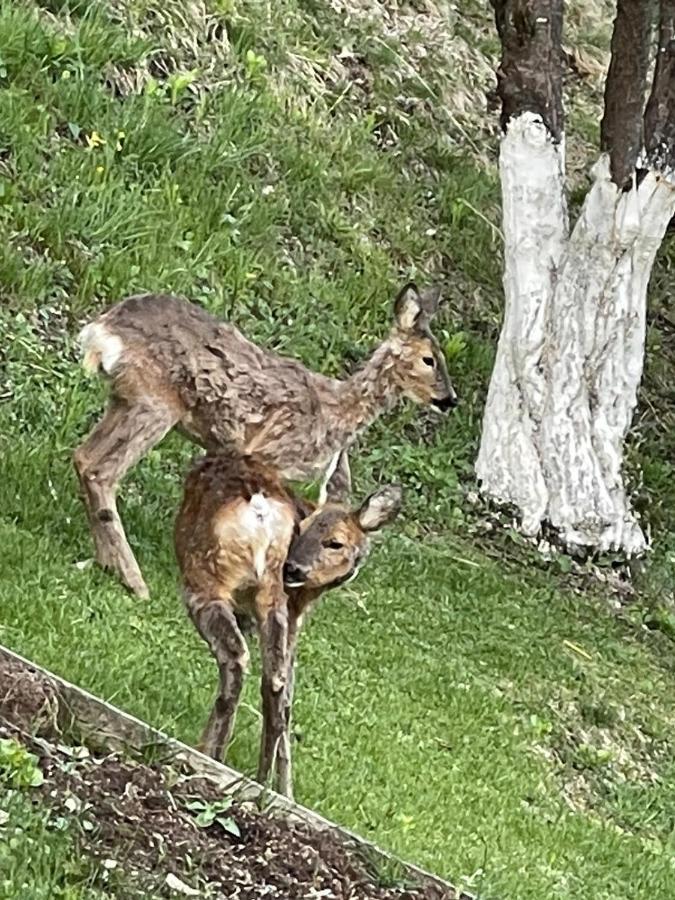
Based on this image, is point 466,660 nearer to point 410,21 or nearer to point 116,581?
point 116,581

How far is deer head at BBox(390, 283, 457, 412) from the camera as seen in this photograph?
10055 mm

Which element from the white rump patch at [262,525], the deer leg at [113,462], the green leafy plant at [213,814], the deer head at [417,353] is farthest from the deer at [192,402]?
the green leafy plant at [213,814]

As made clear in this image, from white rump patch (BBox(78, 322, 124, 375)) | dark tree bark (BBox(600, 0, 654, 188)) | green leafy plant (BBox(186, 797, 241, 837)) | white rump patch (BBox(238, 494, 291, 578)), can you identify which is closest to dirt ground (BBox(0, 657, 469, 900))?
green leafy plant (BBox(186, 797, 241, 837))

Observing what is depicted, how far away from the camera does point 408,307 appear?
10031mm

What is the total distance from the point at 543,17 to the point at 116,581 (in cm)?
545

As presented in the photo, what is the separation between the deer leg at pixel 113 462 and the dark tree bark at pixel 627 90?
4675 mm

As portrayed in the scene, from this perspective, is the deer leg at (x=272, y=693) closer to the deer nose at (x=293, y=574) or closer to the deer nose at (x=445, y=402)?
the deer nose at (x=293, y=574)

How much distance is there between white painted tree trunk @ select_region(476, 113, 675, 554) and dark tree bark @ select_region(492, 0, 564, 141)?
10.3 inches

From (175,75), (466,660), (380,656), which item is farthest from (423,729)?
(175,75)

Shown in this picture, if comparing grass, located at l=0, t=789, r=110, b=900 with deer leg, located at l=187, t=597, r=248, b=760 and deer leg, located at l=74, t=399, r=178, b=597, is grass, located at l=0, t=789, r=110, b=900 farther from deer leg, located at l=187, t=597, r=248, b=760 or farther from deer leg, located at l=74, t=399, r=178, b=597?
deer leg, located at l=74, t=399, r=178, b=597

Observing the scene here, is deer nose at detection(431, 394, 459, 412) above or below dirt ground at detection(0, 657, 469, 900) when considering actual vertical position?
below

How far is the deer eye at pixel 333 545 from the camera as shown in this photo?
6289mm

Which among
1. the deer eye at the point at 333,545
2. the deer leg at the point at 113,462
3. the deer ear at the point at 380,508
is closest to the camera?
the deer eye at the point at 333,545

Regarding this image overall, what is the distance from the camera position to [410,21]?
1747cm
